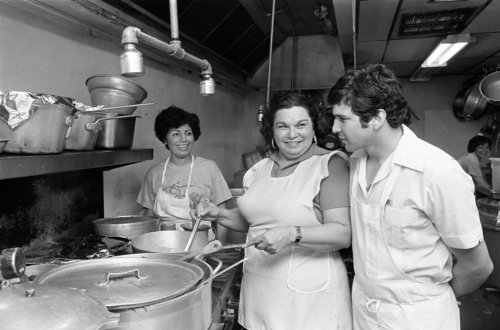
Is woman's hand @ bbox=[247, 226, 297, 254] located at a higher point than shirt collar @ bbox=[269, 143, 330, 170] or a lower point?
lower

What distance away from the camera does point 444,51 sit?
4781 mm

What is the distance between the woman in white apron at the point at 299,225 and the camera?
1.67 m

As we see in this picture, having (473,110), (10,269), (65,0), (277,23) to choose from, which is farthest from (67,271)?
(473,110)

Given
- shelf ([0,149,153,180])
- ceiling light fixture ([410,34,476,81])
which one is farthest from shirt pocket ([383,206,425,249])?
ceiling light fixture ([410,34,476,81])

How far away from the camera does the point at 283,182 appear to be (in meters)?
1.77

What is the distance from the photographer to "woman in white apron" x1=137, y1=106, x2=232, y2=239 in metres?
2.68

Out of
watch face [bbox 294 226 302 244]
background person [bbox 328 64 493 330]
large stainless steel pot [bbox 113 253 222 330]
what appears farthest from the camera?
watch face [bbox 294 226 302 244]

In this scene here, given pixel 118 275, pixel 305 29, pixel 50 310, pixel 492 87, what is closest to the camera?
pixel 50 310

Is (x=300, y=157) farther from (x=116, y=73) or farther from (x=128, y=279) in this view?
(x=116, y=73)

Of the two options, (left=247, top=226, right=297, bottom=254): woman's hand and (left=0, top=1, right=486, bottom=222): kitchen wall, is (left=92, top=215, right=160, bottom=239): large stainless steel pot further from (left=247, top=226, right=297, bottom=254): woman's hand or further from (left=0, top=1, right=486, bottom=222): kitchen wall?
(left=247, top=226, right=297, bottom=254): woman's hand

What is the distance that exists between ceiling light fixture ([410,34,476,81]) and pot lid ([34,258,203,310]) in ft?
13.7

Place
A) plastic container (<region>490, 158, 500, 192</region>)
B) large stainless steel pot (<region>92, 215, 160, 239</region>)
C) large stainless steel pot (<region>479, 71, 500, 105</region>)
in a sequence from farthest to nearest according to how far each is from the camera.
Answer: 1. large stainless steel pot (<region>479, 71, 500, 105</region>)
2. plastic container (<region>490, 158, 500, 192</region>)
3. large stainless steel pot (<region>92, 215, 160, 239</region>)

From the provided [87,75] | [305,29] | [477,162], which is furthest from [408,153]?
[477,162]

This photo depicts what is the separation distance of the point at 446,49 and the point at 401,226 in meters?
3.99
